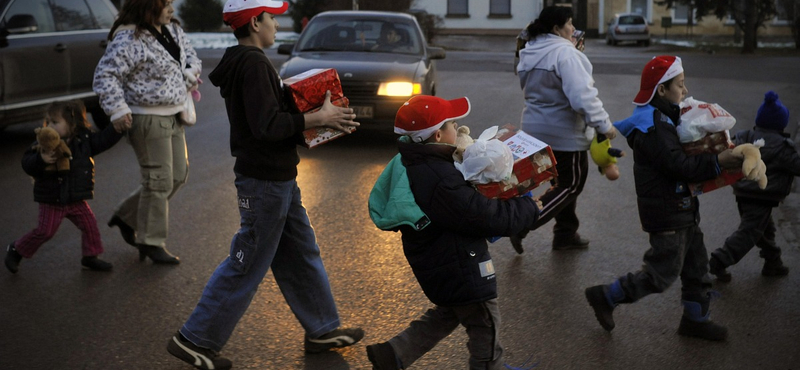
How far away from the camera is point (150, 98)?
5906 mm

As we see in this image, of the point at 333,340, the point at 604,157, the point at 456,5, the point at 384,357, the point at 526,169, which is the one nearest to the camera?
the point at 526,169

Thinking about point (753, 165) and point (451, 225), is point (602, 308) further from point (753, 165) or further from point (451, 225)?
point (451, 225)

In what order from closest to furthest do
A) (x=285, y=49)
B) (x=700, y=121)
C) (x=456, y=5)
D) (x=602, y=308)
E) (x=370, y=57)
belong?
(x=700, y=121) < (x=602, y=308) < (x=370, y=57) < (x=285, y=49) < (x=456, y=5)

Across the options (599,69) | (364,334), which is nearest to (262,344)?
(364,334)

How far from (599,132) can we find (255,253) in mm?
2627

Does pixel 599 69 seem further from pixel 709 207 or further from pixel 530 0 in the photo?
pixel 530 0

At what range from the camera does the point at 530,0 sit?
57781mm

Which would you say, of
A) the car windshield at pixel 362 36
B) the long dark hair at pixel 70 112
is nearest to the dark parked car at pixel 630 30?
the car windshield at pixel 362 36

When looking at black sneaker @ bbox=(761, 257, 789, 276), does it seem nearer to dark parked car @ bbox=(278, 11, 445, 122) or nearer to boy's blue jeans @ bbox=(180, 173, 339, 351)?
boy's blue jeans @ bbox=(180, 173, 339, 351)

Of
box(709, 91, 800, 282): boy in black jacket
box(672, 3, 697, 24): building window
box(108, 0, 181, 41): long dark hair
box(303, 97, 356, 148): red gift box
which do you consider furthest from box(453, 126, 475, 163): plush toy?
box(672, 3, 697, 24): building window

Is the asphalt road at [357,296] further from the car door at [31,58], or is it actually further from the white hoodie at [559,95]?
the car door at [31,58]

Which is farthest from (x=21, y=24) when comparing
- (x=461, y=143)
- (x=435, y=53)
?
(x=461, y=143)

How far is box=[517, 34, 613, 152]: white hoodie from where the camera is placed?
19.6 ft

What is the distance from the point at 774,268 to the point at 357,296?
2.65 meters
